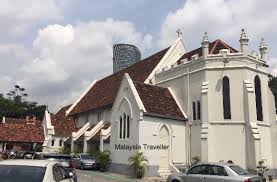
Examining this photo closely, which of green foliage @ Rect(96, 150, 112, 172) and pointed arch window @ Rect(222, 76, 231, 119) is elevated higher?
pointed arch window @ Rect(222, 76, 231, 119)

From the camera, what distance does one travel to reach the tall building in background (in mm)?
62125

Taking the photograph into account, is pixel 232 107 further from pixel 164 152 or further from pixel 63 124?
pixel 63 124

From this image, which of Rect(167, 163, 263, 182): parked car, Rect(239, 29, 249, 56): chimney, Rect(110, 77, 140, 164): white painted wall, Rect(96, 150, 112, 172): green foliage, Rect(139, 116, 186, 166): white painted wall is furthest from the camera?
Rect(96, 150, 112, 172): green foliage

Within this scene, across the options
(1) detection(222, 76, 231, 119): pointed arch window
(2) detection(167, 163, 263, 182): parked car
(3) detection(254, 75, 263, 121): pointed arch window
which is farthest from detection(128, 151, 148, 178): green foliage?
(2) detection(167, 163, 263, 182): parked car

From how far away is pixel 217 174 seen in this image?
52.2 feet

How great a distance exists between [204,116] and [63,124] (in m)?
25.8

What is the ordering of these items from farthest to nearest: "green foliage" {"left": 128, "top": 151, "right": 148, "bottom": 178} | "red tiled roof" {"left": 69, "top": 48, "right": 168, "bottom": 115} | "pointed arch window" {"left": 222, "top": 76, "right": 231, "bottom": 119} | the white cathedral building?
→ 1. "red tiled roof" {"left": 69, "top": 48, "right": 168, "bottom": 115}
2. "pointed arch window" {"left": 222, "top": 76, "right": 231, "bottom": 119}
3. the white cathedral building
4. "green foliage" {"left": 128, "top": 151, "right": 148, "bottom": 178}

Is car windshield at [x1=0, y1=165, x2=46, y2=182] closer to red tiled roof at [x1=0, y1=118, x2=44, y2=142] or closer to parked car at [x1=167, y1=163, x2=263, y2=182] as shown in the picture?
parked car at [x1=167, y1=163, x2=263, y2=182]

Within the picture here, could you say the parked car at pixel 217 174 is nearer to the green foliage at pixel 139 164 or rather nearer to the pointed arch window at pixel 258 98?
the green foliage at pixel 139 164

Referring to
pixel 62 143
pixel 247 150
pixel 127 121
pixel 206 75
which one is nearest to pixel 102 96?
pixel 62 143

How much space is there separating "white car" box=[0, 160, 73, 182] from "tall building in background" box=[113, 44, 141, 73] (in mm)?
52585

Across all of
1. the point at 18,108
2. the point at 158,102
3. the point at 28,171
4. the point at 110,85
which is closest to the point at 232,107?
the point at 158,102

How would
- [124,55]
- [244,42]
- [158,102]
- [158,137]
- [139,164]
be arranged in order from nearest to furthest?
[139,164] < [158,137] < [244,42] < [158,102] < [124,55]

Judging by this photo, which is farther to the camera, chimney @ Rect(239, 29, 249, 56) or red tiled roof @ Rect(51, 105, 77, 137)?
red tiled roof @ Rect(51, 105, 77, 137)
